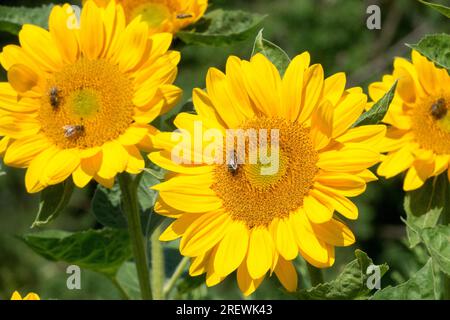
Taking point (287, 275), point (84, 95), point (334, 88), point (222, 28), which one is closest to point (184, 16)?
point (222, 28)

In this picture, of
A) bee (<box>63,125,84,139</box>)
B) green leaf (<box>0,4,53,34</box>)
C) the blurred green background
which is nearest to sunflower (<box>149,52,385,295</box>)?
bee (<box>63,125,84,139</box>)

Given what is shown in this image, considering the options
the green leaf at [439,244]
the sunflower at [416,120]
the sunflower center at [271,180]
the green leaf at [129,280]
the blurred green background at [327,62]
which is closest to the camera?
the green leaf at [439,244]

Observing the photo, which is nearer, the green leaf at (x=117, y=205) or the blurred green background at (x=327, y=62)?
the green leaf at (x=117, y=205)

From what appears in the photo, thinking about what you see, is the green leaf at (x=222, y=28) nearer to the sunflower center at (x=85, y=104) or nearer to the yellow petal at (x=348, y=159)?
the sunflower center at (x=85, y=104)

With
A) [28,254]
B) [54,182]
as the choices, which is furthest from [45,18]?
[28,254]

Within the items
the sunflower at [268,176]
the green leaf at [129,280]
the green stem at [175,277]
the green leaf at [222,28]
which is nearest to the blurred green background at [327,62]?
the green leaf at [129,280]

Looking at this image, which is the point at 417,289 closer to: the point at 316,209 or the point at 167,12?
the point at 316,209
